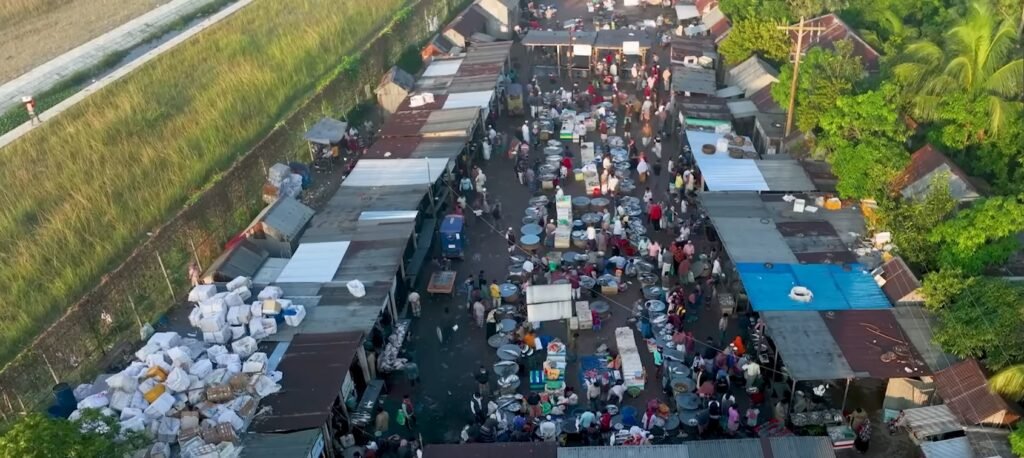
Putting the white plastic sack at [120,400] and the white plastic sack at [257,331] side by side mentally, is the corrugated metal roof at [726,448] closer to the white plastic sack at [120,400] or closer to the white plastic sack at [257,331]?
the white plastic sack at [257,331]

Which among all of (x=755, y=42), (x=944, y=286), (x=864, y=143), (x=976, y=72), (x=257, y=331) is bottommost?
(x=257, y=331)

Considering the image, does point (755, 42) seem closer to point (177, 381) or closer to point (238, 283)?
point (238, 283)

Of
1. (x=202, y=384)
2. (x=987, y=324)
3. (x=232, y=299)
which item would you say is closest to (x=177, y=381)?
(x=202, y=384)

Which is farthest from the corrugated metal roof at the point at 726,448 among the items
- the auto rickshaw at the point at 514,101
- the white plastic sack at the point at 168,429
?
the auto rickshaw at the point at 514,101

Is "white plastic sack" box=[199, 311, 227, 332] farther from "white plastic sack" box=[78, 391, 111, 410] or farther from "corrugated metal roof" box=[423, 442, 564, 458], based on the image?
"corrugated metal roof" box=[423, 442, 564, 458]

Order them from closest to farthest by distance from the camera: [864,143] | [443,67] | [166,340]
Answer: [166,340], [864,143], [443,67]
